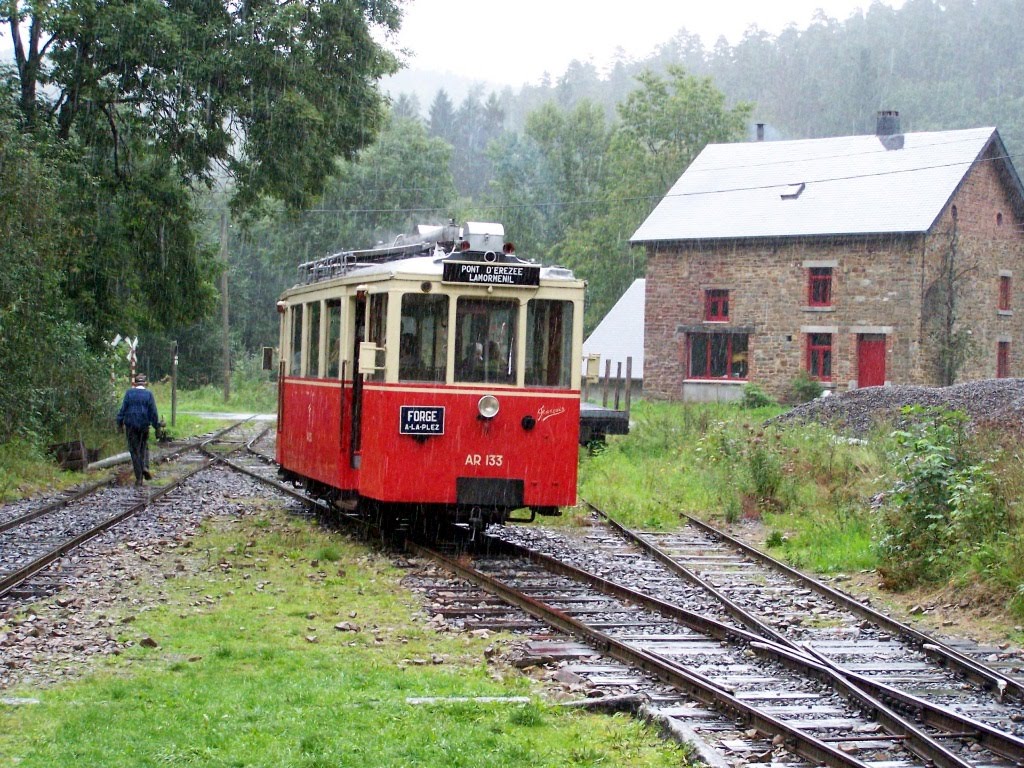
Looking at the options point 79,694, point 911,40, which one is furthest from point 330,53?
point 911,40

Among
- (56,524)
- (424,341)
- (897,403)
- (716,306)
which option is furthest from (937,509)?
(716,306)

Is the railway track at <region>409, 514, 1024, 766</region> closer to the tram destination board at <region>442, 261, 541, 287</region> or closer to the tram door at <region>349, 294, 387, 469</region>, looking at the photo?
the tram door at <region>349, 294, 387, 469</region>

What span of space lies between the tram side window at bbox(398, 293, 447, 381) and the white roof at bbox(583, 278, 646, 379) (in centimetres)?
3724

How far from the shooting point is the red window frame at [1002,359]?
4462cm

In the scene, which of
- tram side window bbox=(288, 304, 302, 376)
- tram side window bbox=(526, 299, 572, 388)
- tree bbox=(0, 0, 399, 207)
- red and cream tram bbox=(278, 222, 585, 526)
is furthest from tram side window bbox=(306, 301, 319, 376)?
tree bbox=(0, 0, 399, 207)

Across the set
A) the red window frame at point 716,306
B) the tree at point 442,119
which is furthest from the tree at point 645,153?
the tree at point 442,119

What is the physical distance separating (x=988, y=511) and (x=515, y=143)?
7506 cm

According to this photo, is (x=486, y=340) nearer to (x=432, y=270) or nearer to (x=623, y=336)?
(x=432, y=270)

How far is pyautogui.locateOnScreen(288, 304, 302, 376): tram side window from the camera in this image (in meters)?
15.8

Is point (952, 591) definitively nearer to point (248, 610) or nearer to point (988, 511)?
point (988, 511)

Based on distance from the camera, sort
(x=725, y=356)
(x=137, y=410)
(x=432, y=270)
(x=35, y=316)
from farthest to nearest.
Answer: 1. (x=725, y=356)
2. (x=35, y=316)
3. (x=137, y=410)
4. (x=432, y=270)

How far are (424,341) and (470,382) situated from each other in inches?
23.0

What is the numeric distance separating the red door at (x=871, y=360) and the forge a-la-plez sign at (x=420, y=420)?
31053 millimetres

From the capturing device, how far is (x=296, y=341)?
16.1 meters
